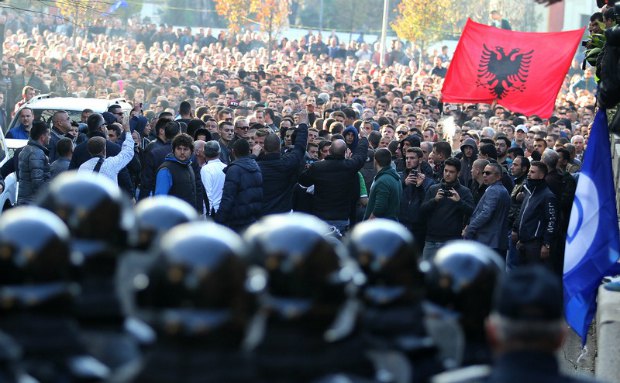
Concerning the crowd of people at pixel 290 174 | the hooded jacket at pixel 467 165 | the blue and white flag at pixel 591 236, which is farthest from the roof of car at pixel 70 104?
the blue and white flag at pixel 591 236

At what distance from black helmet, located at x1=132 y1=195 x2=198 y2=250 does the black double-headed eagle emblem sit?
12.1 meters

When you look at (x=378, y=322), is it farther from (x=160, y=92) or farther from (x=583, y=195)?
(x=160, y=92)

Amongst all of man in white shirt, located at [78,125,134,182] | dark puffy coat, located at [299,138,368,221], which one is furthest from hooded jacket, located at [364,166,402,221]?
man in white shirt, located at [78,125,134,182]

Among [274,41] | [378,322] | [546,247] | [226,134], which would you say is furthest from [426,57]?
[378,322]

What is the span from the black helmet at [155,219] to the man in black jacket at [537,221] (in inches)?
297

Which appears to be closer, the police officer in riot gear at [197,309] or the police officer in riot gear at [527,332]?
the police officer in riot gear at [197,309]

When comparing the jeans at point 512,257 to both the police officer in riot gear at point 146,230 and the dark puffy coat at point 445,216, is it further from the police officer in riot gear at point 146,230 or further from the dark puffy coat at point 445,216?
the police officer in riot gear at point 146,230

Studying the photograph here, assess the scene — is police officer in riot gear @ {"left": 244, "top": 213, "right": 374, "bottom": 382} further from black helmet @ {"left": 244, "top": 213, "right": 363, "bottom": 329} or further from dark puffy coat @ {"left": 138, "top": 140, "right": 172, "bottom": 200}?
dark puffy coat @ {"left": 138, "top": 140, "right": 172, "bottom": 200}

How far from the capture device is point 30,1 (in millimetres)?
24656

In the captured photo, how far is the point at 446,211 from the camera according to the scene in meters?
10.7

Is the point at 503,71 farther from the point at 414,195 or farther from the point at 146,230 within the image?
the point at 146,230

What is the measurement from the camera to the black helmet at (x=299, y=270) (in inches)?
111

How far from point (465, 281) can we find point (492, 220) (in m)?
7.40

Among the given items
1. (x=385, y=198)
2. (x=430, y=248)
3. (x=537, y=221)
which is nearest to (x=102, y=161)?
(x=385, y=198)
